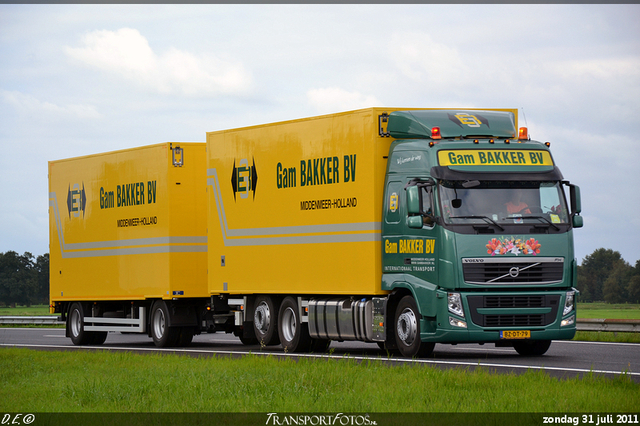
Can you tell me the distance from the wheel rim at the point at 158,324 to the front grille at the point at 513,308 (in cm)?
938

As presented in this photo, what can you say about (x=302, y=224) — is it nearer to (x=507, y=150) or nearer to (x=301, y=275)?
(x=301, y=275)

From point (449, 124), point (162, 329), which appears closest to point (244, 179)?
point (162, 329)

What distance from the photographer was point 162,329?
23.8 meters

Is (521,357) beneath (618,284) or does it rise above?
above

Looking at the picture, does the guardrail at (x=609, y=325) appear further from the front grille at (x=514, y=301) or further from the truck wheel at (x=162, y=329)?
the truck wheel at (x=162, y=329)

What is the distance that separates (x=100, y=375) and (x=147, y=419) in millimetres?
4672

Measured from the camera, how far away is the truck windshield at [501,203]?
54.6 feet

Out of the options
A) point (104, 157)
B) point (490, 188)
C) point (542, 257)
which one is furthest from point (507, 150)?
point (104, 157)

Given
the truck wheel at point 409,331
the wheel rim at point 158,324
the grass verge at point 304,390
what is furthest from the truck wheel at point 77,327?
the truck wheel at point 409,331

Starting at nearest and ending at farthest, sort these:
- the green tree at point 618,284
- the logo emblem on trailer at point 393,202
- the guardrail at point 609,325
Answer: the logo emblem on trailer at point 393,202 → the guardrail at point 609,325 → the green tree at point 618,284

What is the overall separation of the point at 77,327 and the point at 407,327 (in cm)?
1223

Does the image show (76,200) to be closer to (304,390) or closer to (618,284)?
(304,390)

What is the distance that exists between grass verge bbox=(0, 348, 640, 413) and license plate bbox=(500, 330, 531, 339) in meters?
2.87

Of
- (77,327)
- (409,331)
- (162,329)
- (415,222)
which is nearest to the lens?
(415,222)
